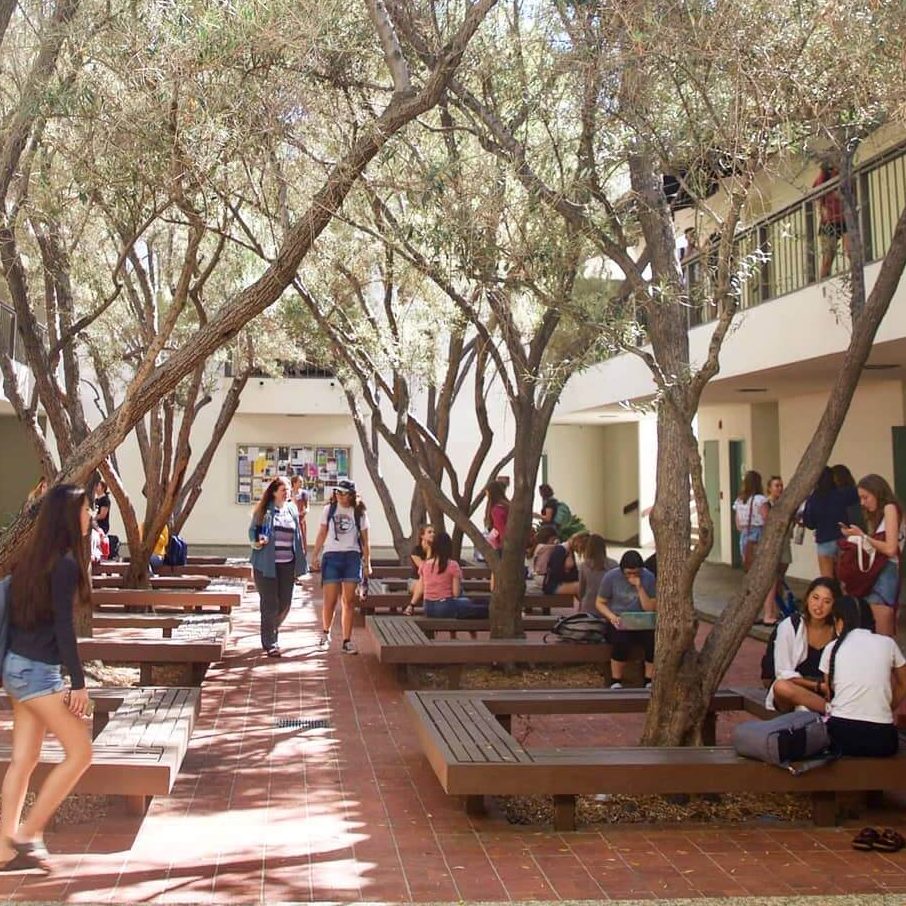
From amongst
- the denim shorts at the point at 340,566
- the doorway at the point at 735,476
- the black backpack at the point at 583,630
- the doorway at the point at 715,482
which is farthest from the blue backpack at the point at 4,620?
the doorway at the point at 715,482

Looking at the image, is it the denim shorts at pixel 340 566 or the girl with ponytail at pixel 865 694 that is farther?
the denim shorts at pixel 340 566

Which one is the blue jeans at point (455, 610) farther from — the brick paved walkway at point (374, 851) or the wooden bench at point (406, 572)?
the wooden bench at point (406, 572)

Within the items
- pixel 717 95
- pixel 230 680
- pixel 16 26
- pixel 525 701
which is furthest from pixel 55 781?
pixel 16 26

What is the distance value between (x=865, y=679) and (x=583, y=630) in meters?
3.96

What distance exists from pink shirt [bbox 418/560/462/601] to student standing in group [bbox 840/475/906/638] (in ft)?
13.2

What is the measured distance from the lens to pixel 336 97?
31.6 feet

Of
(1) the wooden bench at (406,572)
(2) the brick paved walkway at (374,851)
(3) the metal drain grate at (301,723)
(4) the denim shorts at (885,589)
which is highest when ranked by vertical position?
(4) the denim shorts at (885,589)

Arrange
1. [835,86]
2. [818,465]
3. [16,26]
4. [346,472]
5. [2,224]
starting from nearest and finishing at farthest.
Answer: [818,465]
[835,86]
[2,224]
[16,26]
[346,472]

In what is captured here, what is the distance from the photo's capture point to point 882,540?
938cm

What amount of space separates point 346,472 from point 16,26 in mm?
20161

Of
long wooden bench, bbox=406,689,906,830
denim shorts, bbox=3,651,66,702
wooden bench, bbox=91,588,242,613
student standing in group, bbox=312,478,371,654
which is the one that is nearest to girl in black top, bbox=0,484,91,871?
denim shorts, bbox=3,651,66,702

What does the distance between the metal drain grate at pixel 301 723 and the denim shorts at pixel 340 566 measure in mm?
3331

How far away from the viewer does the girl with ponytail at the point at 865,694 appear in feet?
20.3

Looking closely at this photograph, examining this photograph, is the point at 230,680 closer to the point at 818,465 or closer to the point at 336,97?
the point at 336,97
